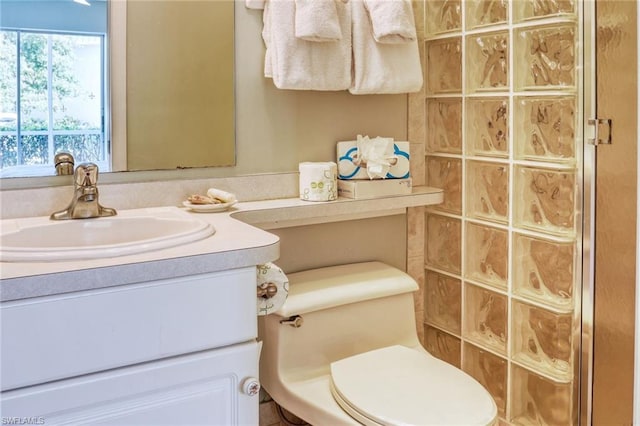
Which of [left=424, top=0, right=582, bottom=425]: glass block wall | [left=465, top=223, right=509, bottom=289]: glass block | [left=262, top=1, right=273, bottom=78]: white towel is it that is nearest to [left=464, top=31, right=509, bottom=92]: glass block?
[left=424, top=0, right=582, bottom=425]: glass block wall

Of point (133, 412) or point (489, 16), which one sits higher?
point (489, 16)

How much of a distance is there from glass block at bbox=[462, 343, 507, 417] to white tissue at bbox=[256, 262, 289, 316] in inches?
33.6

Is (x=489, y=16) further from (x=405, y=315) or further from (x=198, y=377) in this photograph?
(x=198, y=377)

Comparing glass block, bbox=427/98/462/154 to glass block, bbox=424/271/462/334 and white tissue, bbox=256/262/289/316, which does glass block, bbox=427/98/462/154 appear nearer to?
glass block, bbox=424/271/462/334

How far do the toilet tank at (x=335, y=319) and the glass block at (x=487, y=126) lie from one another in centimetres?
46

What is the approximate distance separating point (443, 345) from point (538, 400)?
386mm

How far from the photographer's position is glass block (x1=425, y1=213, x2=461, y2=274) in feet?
6.64

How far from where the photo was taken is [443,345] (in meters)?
2.11

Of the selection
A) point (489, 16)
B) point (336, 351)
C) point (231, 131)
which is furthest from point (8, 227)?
point (489, 16)

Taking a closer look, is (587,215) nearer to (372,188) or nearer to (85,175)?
(372,188)

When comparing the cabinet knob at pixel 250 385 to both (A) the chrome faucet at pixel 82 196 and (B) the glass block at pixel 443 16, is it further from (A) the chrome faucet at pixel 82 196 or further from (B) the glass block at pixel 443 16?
(B) the glass block at pixel 443 16

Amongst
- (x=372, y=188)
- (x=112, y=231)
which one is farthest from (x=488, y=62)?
(x=112, y=231)

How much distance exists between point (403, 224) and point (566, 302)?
1.94ft

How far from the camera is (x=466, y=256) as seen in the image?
1.99m
